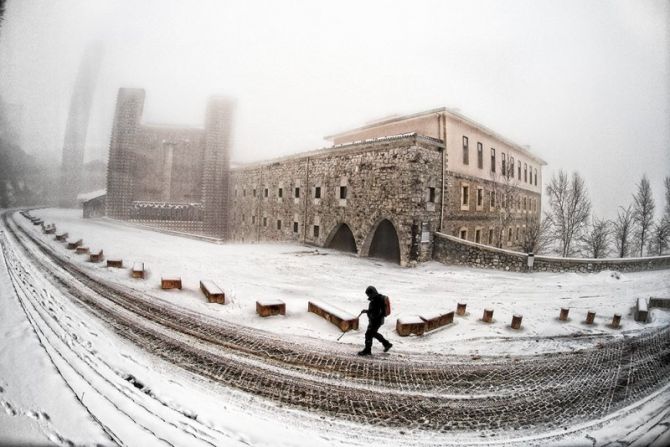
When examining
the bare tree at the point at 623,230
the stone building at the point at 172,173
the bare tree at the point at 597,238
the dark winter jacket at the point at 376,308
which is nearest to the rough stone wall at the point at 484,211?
the bare tree at the point at 597,238

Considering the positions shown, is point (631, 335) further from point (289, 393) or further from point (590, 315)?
point (289, 393)

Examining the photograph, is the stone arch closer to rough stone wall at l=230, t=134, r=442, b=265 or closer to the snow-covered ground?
rough stone wall at l=230, t=134, r=442, b=265

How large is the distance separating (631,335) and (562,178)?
318 cm

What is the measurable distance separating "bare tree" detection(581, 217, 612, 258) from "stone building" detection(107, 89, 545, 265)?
17.7 feet

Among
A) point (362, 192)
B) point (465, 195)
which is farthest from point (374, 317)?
point (465, 195)

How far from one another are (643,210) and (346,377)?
4272 millimetres

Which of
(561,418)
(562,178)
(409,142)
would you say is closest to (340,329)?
(561,418)

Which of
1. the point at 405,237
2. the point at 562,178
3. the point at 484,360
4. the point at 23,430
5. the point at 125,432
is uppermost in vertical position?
the point at 562,178

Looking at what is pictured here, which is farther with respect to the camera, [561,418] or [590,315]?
[590,315]

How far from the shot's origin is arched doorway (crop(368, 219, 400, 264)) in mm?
11180

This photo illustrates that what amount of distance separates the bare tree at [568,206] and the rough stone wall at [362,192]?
174 inches

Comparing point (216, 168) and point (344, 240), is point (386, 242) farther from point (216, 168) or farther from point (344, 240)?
point (216, 168)

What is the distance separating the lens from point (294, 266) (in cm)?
576

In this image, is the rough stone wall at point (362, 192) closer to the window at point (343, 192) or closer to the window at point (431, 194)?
the window at point (343, 192)
